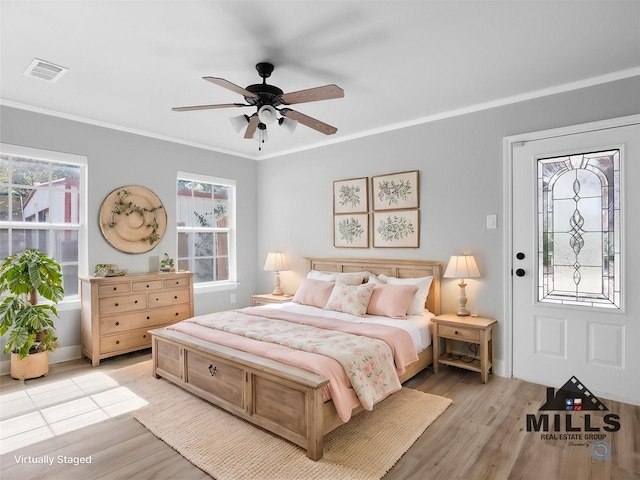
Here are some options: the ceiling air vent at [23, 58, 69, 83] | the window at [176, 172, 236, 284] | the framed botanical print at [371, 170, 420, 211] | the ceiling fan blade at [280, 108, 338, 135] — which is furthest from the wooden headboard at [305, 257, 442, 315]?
the ceiling air vent at [23, 58, 69, 83]

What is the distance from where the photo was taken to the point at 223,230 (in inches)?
216

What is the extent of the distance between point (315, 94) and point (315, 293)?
7.81 feet

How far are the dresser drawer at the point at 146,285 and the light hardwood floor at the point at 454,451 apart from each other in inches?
52.1

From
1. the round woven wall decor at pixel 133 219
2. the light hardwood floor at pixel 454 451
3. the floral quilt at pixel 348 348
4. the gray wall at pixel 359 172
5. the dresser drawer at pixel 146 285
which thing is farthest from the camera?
the round woven wall decor at pixel 133 219

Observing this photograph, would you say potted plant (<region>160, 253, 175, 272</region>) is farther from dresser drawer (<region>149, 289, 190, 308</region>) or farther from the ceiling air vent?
the ceiling air vent

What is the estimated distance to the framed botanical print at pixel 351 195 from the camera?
4.58 m

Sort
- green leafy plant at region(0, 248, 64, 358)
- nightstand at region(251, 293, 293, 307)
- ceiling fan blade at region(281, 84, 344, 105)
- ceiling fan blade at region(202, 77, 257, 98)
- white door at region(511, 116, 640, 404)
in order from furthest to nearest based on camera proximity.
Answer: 1. nightstand at region(251, 293, 293, 307)
2. green leafy plant at region(0, 248, 64, 358)
3. white door at region(511, 116, 640, 404)
4. ceiling fan blade at region(281, 84, 344, 105)
5. ceiling fan blade at region(202, 77, 257, 98)

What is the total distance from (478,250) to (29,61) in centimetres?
410

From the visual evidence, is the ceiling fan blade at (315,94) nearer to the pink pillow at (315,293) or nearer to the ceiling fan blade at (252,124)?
the ceiling fan blade at (252,124)

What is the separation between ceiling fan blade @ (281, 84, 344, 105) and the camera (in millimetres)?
2339

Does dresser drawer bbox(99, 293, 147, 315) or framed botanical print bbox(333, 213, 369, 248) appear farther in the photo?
framed botanical print bbox(333, 213, 369, 248)

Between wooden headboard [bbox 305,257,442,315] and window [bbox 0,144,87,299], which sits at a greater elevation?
window [bbox 0,144,87,299]

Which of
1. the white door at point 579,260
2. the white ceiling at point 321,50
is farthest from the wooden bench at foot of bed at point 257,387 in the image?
the white ceiling at point 321,50

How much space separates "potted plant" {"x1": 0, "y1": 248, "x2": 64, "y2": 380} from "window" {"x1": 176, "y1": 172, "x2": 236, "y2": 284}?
1.68 m
